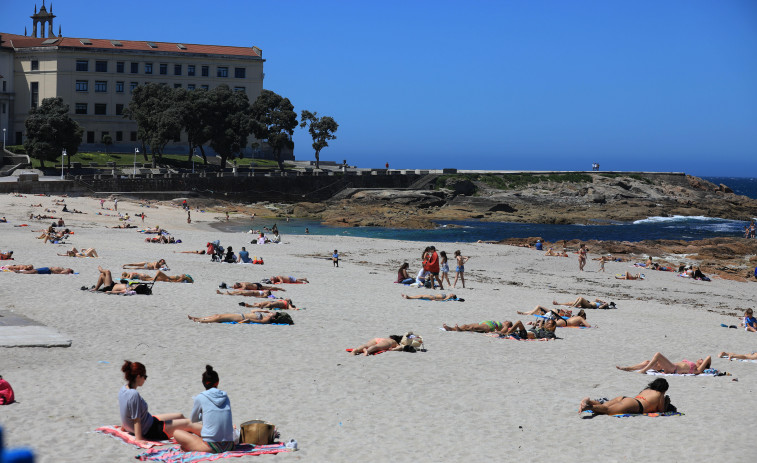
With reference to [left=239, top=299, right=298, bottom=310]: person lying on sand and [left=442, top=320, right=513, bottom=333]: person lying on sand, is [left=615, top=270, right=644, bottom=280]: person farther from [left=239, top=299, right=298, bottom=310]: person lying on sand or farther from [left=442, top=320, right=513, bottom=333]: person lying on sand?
[left=239, top=299, right=298, bottom=310]: person lying on sand

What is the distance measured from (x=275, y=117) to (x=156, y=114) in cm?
1185

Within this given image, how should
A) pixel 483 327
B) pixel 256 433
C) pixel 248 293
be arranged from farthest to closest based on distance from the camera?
1. pixel 248 293
2. pixel 483 327
3. pixel 256 433

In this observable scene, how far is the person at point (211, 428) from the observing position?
925 cm

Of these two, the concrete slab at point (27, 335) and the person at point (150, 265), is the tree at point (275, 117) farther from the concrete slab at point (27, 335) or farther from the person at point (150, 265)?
the concrete slab at point (27, 335)

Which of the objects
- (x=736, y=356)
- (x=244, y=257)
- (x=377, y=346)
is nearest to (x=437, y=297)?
(x=377, y=346)

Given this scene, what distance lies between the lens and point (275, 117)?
8200 centimetres

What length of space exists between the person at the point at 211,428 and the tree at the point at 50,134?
64945mm

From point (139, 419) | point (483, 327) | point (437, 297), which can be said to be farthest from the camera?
point (437, 297)

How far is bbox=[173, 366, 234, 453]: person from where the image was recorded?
9250mm

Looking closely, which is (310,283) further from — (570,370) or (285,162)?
(285,162)

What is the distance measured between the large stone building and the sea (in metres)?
36.1

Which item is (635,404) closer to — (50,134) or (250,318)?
(250,318)

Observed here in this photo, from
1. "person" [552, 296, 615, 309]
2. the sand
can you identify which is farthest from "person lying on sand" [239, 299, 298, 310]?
"person" [552, 296, 615, 309]

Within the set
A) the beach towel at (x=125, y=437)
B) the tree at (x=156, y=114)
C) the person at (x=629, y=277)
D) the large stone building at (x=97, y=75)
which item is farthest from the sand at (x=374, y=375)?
the large stone building at (x=97, y=75)
